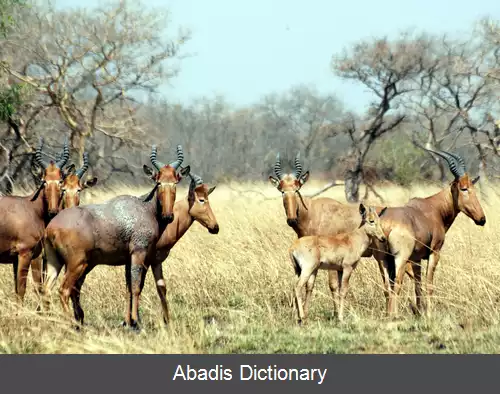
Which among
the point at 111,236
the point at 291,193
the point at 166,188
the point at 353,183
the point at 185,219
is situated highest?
the point at 353,183

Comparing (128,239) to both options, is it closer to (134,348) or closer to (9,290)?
(134,348)

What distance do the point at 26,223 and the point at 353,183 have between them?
16889 mm

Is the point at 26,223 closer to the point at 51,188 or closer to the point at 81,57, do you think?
the point at 51,188

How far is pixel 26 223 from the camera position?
9.72 m

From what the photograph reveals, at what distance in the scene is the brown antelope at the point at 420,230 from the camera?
30.9 ft

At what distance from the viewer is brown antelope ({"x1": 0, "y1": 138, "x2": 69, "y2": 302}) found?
31.4ft

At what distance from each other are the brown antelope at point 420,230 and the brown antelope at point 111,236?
248 centimetres

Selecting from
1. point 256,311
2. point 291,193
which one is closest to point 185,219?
point 256,311

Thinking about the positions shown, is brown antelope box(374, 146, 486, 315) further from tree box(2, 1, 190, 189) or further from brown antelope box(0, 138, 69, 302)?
tree box(2, 1, 190, 189)

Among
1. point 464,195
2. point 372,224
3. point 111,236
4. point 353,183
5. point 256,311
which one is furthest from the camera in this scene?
point 353,183

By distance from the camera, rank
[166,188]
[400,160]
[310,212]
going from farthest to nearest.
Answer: [400,160], [310,212], [166,188]

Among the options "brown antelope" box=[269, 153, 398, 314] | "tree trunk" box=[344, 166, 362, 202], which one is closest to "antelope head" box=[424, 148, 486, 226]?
"brown antelope" box=[269, 153, 398, 314]

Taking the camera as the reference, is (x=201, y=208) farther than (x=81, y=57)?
No

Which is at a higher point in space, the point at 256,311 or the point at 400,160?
the point at 400,160
